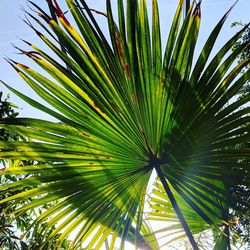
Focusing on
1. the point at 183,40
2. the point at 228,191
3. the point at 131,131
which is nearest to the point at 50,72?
the point at 131,131

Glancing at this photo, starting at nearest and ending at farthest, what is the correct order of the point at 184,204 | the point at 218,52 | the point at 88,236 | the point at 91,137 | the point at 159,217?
the point at 218,52 → the point at 91,137 → the point at 88,236 → the point at 184,204 → the point at 159,217

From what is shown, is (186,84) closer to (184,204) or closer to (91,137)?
(91,137)

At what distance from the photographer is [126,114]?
165cm

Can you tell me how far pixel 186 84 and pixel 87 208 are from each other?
0.84m

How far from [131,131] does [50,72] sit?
1.63ft

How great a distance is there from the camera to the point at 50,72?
5.22ft

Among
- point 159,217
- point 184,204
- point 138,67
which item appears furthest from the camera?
point 159,217

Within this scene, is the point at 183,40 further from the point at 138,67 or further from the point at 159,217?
the point at 159,217

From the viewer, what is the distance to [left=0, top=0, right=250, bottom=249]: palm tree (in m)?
1.50

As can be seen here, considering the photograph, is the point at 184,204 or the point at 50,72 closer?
the point at 50,72

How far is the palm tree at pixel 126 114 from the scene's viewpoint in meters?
1.50

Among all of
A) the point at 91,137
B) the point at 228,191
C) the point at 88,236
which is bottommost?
the point at 88,236

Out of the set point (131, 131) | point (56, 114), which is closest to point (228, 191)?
point (131, 131)

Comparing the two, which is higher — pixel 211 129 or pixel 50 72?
pixel 50 72
